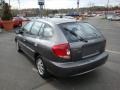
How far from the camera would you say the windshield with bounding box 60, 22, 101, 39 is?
4.30 meters

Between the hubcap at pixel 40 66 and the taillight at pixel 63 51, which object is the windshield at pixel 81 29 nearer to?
the taillight at pixel 63 51

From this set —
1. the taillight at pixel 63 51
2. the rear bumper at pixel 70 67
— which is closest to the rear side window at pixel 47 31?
the taillight at pixel 63 51

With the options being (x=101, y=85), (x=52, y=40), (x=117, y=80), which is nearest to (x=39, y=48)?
(x=52, y=40)

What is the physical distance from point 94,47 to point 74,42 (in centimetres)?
66

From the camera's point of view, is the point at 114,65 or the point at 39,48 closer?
the point at 39,48

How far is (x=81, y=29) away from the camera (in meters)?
4.52

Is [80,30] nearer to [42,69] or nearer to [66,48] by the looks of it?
[66,48]

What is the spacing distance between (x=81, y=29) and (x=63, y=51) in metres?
0.99

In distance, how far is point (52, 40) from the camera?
4109mm

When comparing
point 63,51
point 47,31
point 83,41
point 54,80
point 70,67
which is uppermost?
point 47,31

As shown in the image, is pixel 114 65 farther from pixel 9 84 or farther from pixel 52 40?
pixel 9 84

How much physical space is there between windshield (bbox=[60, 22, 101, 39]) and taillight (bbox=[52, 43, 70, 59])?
1.93 feet

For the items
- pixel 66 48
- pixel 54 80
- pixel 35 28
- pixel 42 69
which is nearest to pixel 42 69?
pixel 42 69

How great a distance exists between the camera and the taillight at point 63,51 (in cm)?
386
